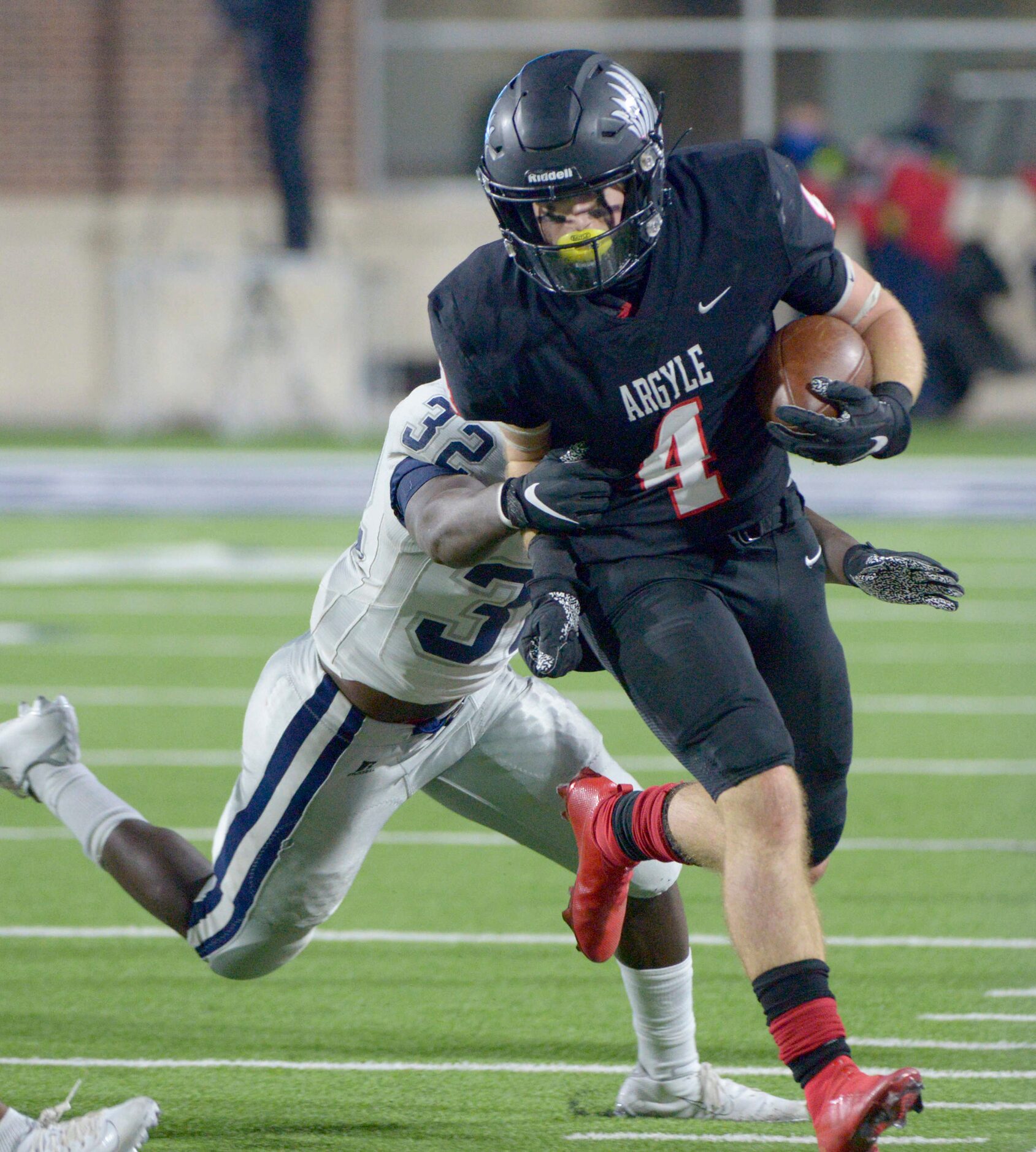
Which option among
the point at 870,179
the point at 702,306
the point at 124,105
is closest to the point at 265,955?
the point at 702,306

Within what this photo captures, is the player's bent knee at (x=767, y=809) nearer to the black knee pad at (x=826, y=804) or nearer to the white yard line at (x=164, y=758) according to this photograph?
the black knee pad at (x=826, y=804)

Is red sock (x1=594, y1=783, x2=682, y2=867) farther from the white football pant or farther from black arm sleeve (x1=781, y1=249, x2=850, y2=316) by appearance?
black arm sleeve (x1=781, y1=249, x2=850, y2=316)

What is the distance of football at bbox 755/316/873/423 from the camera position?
116 inches

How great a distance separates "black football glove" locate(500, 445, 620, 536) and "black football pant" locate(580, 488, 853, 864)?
0.60 ft

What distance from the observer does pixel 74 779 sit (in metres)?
3.59

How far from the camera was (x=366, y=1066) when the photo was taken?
3408mm

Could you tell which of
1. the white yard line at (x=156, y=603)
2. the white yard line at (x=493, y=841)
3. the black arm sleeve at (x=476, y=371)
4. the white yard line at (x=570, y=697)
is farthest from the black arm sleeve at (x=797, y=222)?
the white yard line at (x=156, y=603)

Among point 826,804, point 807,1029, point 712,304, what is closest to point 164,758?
point 826,804

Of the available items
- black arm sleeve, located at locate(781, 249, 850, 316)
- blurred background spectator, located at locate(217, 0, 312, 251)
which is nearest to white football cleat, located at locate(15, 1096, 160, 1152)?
black arm sleeve, located at locate(781, 249, 850, 316)

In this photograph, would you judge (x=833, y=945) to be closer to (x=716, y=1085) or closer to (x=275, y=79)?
(x=716, y=1085)

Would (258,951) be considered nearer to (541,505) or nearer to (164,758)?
(541,505)

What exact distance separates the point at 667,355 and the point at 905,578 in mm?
524

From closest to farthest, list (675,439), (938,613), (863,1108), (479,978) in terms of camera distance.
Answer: (863,1108) < (675,439) < (479,978) < (938,613)

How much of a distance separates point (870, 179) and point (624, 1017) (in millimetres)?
11068
